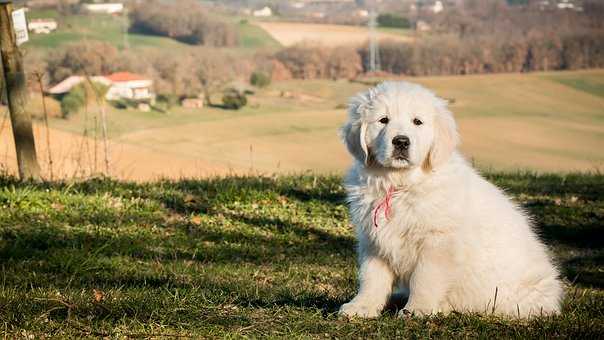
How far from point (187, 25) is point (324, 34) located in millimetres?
8918

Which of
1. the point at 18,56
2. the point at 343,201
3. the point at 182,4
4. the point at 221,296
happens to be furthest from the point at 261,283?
the point at 182,4

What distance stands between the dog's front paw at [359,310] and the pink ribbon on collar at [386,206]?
0.49 metres

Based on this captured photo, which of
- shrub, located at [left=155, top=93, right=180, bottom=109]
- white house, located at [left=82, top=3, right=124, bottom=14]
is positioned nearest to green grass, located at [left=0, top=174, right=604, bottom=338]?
shrub, located at [left=155, top=93, right=180, bottom=109]

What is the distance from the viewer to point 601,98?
4425 centimetres

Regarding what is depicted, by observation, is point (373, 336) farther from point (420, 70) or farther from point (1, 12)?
point (420, 70)

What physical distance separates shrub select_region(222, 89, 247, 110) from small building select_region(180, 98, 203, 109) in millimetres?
2414

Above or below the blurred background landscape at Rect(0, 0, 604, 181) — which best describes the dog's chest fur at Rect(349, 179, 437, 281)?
above

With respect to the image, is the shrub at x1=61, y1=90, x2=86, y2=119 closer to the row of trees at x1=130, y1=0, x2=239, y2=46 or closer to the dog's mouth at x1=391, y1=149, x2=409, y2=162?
the row of trees at x1=130, y1=0, x2=239, y2=46

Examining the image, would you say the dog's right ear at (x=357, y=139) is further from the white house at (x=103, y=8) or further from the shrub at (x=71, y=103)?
the white house at (x=103, y=8)

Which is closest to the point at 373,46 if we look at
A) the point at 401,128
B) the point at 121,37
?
the point at 121,37

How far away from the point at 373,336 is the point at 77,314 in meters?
1.71

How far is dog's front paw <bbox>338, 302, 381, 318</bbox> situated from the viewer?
16.3ft

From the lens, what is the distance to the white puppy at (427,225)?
5055 millimetres

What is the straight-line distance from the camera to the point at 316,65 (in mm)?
48000
